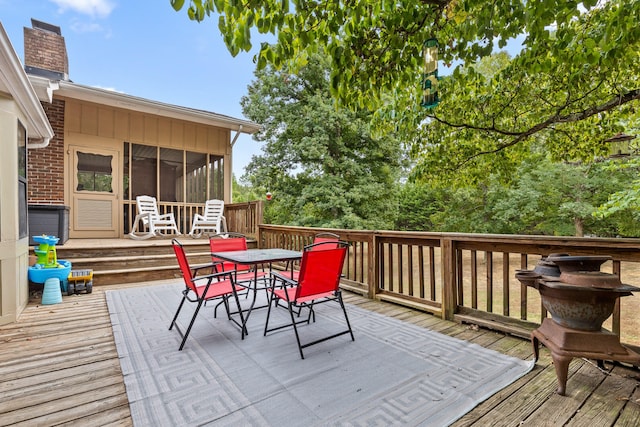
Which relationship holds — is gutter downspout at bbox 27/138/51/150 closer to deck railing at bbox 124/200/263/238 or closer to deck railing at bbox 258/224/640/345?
deck railing at bbox 124/200/263/238

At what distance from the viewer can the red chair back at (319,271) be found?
2605 millimetres

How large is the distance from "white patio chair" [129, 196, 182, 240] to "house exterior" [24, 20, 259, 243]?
0.47 meters

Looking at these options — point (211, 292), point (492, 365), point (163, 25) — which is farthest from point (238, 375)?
point (163, 25)

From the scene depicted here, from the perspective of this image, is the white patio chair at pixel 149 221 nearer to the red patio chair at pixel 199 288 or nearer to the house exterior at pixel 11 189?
the house exterior at pixel 11 189

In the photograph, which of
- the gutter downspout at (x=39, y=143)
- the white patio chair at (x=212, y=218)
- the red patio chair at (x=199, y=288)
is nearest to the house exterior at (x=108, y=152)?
the gutter downspout at (x=39, y=143)

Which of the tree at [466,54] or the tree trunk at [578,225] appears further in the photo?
the tree trunk at [578,225]

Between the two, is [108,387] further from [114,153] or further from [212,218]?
[114,153]

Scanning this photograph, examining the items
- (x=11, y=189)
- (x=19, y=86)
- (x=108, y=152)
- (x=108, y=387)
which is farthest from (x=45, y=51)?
(x=108, y=387)

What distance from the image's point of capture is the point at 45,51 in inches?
288

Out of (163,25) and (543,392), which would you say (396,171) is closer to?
(543,392)

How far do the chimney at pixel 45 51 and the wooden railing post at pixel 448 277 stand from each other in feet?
29.6

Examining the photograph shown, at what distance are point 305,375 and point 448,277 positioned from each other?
2.00 m

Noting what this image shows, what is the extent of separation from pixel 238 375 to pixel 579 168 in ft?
38.3

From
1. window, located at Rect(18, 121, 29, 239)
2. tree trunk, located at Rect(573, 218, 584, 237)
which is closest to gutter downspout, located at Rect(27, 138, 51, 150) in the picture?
window, located at Rect(18, 121, 29, 239)
